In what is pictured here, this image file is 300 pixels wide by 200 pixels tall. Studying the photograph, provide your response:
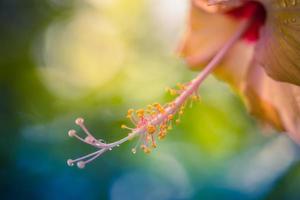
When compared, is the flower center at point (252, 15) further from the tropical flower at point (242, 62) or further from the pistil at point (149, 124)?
the pistil at point (149, 124)

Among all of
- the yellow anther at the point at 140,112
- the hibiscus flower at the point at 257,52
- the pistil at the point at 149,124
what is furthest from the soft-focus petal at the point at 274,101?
the yellow anther at the point at 140,112

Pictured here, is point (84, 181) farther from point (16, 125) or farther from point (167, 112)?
point (167, 112)

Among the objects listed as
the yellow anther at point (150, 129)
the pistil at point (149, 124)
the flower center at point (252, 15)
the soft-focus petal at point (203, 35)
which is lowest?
the yellow anther at point (150, 129)

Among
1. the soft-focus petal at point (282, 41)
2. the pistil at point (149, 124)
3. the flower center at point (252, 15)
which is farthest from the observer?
the flower center at point (252, 15)

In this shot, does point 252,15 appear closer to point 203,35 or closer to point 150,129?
point 203,35

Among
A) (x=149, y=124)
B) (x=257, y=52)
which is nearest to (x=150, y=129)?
(x=149, y=124)

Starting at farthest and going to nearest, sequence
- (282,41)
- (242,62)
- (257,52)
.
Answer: (242,62) → (257,52) → (282,41)

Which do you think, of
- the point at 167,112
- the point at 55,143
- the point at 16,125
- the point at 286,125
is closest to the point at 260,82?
the point at 286,125

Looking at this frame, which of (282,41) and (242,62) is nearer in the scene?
(282,41)
